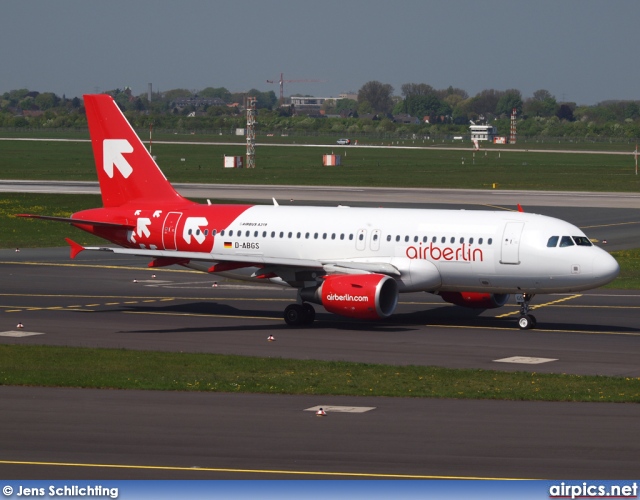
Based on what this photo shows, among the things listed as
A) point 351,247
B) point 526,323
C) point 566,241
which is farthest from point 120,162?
point 566,241

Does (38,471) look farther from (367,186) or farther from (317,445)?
(367,186)

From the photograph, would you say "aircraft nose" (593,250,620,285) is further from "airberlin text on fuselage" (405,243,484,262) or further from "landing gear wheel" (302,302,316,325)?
"landing gear wheel" (302,302,316,325)

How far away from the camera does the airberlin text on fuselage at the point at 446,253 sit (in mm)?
43875

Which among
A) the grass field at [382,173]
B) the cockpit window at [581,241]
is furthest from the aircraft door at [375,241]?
the grass field at [382,173]

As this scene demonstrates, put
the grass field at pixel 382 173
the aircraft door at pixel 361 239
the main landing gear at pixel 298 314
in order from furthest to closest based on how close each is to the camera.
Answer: the grass field at pixel 382 173, the aircraft door at pixel 361 239, the main landing gear at pixel 298 314

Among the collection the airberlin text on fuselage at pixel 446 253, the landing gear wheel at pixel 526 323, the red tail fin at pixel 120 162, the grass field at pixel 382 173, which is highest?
the red tail fin at pixel 120 162

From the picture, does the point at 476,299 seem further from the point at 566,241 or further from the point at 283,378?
the point at 283,378

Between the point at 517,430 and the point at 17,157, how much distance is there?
6849 inches

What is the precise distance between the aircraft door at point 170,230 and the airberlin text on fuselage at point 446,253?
414 inches

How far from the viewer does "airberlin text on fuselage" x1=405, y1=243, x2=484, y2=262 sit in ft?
144

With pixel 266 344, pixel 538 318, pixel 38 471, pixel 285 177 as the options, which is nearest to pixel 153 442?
pixel 38 471

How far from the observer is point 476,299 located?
46.7 metres

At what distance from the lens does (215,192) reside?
368 feet

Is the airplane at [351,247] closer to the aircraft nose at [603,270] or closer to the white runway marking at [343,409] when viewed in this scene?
the aircraft nose at [603,270]
